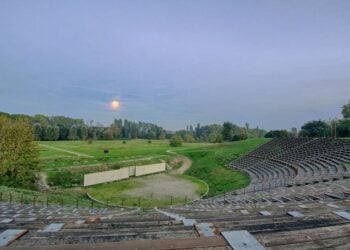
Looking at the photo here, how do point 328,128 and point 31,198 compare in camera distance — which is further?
point 328,128

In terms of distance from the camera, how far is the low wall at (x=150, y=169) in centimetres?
4241

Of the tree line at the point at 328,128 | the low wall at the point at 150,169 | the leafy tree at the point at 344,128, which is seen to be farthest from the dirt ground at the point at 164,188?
the leafy tree at the point at 344,128

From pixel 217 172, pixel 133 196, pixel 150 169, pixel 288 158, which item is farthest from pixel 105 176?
pixel 288 158

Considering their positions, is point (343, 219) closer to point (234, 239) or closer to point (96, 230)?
point (234, 239)

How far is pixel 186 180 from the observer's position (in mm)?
38750

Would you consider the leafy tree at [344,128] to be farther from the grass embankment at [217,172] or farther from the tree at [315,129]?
the grass embankment at [217,172]

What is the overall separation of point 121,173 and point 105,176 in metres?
3.28

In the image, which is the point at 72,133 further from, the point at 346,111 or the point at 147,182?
the point at 346,111

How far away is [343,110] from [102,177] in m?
54.1

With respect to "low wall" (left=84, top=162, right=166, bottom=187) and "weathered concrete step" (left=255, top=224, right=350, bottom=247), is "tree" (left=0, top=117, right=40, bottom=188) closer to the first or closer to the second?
"low wall" (left=84, top=162, right=166, bottom=187)

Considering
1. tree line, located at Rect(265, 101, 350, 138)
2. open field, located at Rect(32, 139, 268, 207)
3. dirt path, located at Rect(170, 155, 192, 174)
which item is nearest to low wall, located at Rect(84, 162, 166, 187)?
open field, located at Rect(32, 139, 268, 207)

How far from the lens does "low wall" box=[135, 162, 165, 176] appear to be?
42.4 meters

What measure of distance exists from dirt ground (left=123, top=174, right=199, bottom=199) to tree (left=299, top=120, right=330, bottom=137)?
39001 millimetres

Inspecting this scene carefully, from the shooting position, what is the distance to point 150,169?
148 ft
